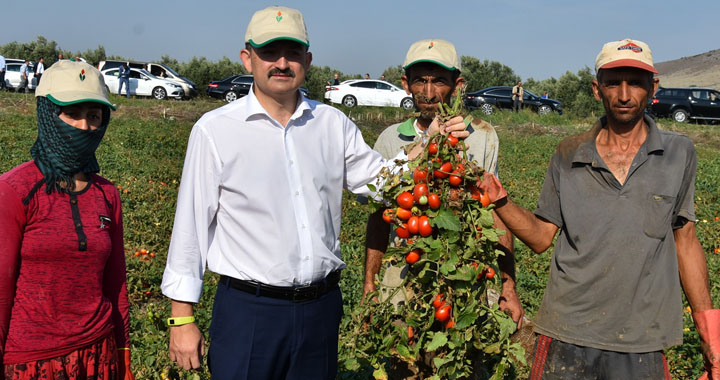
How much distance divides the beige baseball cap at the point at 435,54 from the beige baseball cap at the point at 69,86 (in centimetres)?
146

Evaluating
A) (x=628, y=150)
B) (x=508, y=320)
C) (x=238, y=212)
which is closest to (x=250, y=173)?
(x=238, y=212)

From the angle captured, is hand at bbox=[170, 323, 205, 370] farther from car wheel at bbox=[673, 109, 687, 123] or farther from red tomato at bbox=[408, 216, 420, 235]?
car wheel at bbox=[673, 109, 687, 123]

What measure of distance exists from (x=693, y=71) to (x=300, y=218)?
79.7 metres

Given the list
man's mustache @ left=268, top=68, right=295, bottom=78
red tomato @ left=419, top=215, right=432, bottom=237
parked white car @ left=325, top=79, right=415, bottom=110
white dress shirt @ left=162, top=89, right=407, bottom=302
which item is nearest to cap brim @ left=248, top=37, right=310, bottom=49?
man's mustache @ left=268, top=68, right=295, bottom=78

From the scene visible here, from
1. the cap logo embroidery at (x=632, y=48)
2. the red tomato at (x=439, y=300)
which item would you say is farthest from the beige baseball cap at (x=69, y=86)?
the cap logo embroidery at (x=632, y=48)

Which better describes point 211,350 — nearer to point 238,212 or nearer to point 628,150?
point 238,212

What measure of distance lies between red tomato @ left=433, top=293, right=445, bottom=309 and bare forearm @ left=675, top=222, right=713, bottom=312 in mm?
1220

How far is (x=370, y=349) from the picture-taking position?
2721 mm

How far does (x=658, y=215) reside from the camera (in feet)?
9.16

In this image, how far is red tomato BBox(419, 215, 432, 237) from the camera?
244 centimetres

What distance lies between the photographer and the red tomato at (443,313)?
246 centimetres

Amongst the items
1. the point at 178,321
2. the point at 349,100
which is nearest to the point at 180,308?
the point at 178,321

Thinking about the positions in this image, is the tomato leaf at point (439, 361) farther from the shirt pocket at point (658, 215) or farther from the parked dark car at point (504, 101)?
the parked dark car at point (504, 101)

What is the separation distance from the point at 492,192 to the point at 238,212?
1.08 meters
